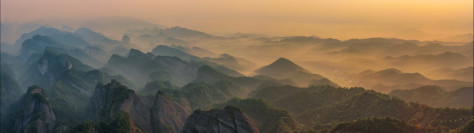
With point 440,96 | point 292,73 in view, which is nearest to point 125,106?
point 440,96

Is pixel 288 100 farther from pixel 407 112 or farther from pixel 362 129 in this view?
pixel 362 129

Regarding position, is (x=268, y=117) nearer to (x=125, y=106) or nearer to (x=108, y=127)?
(x=125, y=106)

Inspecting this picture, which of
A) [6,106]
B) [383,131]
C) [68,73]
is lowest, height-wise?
[6,106]

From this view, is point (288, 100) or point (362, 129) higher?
point (362, 129)

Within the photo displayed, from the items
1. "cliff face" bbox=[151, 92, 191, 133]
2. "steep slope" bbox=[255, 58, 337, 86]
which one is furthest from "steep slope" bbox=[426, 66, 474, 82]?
"cliff face" bbox=[151, 92, 191, 133]

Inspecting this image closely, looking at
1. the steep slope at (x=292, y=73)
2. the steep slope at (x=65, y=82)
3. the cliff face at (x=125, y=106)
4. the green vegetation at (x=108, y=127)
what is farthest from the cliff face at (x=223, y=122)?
the steep slope at (x=292, y=73)

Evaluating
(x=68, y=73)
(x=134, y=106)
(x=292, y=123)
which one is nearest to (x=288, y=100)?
(x=292, y=123)

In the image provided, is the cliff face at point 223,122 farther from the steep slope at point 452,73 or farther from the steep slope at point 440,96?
the steep slope at point 452,73
